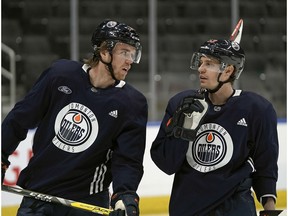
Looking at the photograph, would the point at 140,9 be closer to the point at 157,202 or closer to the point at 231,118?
the point at 157,202

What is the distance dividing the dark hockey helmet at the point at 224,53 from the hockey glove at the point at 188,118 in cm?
18

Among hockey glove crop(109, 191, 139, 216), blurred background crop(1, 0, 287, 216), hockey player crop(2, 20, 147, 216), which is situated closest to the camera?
hockey glove crop(109, 191, 139, 216)

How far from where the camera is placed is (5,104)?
6465 mm

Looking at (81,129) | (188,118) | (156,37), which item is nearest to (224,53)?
(188,118)

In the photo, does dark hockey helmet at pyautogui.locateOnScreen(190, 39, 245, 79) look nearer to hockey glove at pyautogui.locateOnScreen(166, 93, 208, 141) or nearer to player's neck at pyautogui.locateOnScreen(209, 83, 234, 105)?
player's neck at pyautogui.locateOnScreen(209, 83, 234, 105)

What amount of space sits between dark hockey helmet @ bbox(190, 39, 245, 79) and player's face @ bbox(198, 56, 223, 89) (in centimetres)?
2

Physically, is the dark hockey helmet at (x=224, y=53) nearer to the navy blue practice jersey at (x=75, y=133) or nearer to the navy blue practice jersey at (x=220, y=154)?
the navy blue practice jersey at (x=220, y=154)

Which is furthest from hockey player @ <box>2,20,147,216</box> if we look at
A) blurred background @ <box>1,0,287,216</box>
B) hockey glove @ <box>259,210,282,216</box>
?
blurred background @ <box>1,0,287,216</box>

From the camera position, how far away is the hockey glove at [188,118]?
2602 millimetres

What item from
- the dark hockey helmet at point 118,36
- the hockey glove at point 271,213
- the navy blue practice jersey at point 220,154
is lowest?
the hockey glove at point 271,213

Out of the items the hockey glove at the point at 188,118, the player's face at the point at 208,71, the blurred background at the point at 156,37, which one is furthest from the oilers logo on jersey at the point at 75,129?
the blurred background at the point at 156,37

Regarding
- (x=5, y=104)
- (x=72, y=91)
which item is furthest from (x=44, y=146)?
(x=5, y=104)

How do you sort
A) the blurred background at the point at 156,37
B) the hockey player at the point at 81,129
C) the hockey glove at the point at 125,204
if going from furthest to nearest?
the blurred background at the point at 156,37 → the hockey player at the point at 81,129 → the hockey glove at the point at 125,204

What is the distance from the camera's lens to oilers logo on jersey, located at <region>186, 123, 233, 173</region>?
2.69 meters
